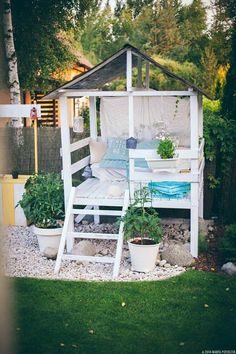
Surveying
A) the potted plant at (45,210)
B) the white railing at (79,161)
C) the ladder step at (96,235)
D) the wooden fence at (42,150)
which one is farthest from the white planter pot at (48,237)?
the wooden fence at (42,150)

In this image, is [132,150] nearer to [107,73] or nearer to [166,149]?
[166,149]

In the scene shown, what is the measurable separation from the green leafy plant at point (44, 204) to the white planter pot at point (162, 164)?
2.28 feet

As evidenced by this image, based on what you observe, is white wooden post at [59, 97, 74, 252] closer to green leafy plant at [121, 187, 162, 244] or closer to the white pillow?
green leafy plant at [121, 187, 162, 244]

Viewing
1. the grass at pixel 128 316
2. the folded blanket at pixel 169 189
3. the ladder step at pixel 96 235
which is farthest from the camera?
the folded blanket at pixel 169 189

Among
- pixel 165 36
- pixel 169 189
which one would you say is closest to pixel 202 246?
pixel 169 189

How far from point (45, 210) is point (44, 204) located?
40mm

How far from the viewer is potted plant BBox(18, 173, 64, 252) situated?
3.50 meters

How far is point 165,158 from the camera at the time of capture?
3.27 m

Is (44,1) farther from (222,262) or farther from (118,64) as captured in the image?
(222,262)

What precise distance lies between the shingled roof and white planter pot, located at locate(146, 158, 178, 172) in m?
0.45

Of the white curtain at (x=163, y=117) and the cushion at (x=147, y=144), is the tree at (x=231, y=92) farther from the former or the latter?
the cushion at (x=147, y=144)

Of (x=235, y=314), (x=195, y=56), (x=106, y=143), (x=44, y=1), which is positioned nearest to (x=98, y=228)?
(x=106, y=143)

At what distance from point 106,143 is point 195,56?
22.1ft

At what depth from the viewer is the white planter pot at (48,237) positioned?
137 inches
